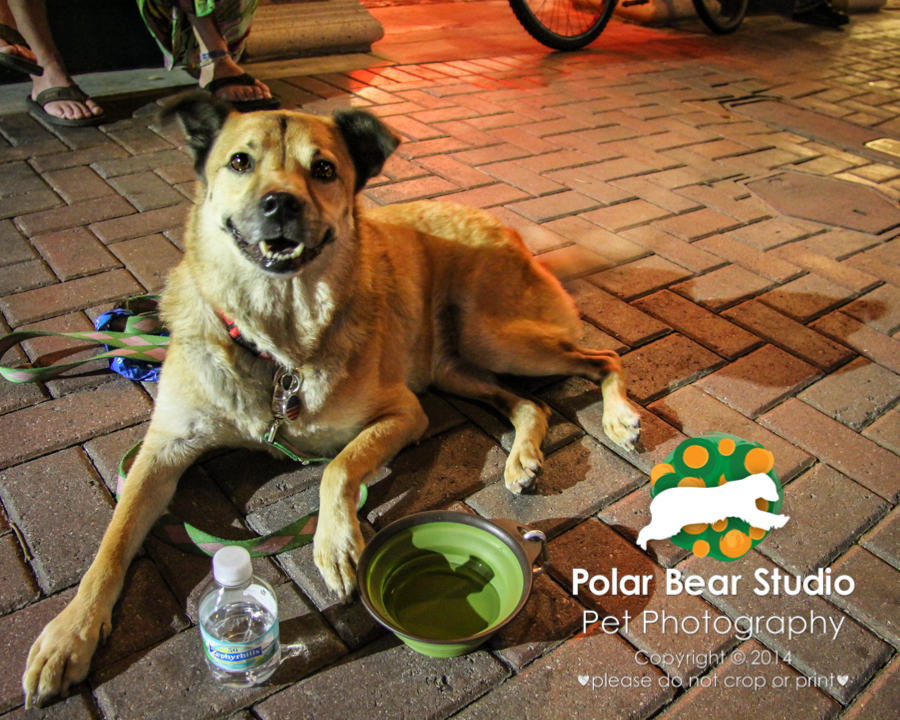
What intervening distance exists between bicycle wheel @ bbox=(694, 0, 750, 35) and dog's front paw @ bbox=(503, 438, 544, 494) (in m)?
7.30

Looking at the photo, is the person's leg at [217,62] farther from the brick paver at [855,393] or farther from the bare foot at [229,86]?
the brick paver at [855,393]

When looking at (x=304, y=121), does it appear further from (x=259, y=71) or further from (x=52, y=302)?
(x=259, y=71)

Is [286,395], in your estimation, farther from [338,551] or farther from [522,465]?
[522,465]

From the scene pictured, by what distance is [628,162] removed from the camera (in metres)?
4.72

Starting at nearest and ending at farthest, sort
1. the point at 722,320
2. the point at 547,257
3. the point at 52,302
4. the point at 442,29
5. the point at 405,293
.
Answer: the point at 405,293
the point at 52,302
the point at 722,320
the point at 547,257
the point at 442,29

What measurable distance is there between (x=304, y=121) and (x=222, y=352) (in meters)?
0.74

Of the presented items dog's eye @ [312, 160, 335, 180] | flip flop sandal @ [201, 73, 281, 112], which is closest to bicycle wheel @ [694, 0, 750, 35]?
flip flop sandal @ [201, 73, 281, 112]

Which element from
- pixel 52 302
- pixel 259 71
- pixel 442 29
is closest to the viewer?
pixel 52 302

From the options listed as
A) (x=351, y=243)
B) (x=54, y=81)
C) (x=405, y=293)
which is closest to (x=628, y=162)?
(x=405, y=293)

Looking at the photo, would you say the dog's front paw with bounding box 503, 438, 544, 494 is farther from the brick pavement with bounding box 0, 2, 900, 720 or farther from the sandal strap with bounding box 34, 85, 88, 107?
the sandal strap with bounding box 34, 85, 88, 107

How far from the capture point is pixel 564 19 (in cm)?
734

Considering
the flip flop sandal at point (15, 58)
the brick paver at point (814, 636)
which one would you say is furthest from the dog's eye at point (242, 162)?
the flip flop sandal at point (15, 58)

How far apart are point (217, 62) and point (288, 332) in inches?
140

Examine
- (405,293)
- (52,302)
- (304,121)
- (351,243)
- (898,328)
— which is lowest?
(898,328)
